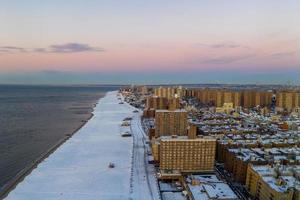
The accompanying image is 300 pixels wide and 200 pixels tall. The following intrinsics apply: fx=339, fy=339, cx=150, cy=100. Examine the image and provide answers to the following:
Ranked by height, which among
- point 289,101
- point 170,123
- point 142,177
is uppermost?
point 289,101

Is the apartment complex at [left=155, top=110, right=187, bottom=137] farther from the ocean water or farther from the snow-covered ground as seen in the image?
the ocean water

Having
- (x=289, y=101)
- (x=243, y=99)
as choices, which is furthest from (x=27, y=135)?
(x=289, y=101)

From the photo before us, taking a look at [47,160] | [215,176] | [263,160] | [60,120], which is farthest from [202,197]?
[60,120]

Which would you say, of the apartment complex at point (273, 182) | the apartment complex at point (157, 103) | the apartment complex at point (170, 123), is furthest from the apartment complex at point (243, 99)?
the apartment complex at point (273, 182)

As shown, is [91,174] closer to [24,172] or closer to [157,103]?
[24,172]

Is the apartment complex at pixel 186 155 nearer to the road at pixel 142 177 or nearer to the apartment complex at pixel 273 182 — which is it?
the road at pixel 142 177

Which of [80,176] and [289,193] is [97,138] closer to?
[80,176]
